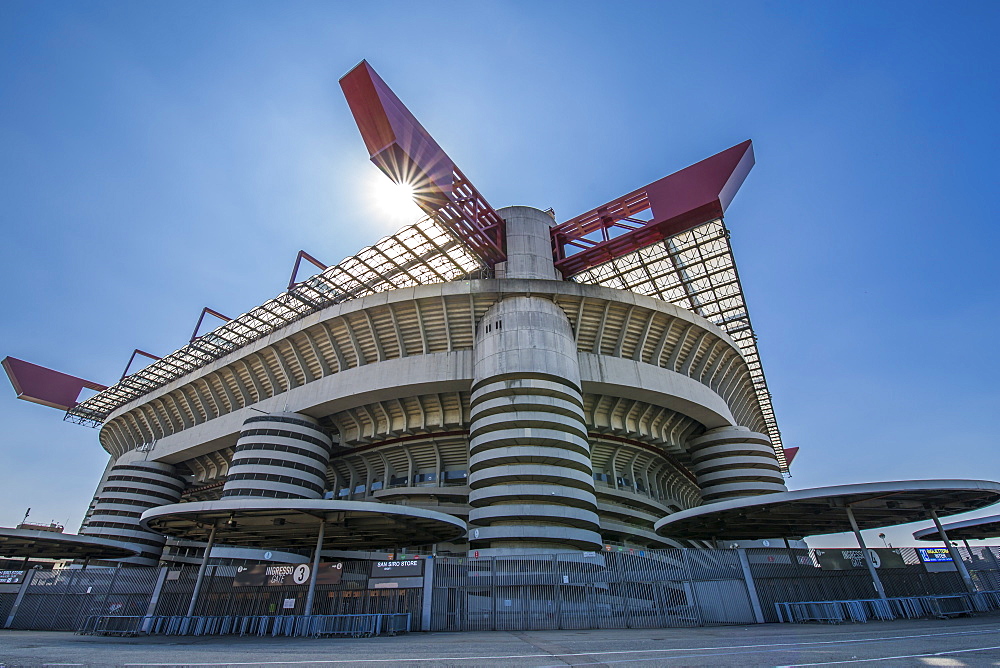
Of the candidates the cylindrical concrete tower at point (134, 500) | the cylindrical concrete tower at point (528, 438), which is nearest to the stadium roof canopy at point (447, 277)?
the cylindrical concrete tower at point (528, 438)

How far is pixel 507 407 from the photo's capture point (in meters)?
27.9

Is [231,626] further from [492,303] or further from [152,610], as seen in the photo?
[492,303]

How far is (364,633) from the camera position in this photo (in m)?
16.1

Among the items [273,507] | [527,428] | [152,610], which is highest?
[527,428]

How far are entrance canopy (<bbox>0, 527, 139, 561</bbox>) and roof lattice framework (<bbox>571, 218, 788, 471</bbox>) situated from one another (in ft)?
104

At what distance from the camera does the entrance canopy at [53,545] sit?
73.3 feet

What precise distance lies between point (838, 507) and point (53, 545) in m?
35.6

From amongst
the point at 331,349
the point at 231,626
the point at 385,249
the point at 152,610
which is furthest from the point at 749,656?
the point at 331,349

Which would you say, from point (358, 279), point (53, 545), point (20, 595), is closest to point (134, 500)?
Result: point (53, 545)

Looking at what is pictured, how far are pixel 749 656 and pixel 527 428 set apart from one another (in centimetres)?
1879

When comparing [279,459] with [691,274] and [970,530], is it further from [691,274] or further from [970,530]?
[970,530]

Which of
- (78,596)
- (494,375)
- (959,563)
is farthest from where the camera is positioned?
(494,375)

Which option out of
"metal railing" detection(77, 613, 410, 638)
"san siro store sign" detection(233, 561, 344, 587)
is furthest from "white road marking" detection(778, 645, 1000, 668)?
"san siro store sign" detection(233, 561, 344, 587)

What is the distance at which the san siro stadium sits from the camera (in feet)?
86.8
